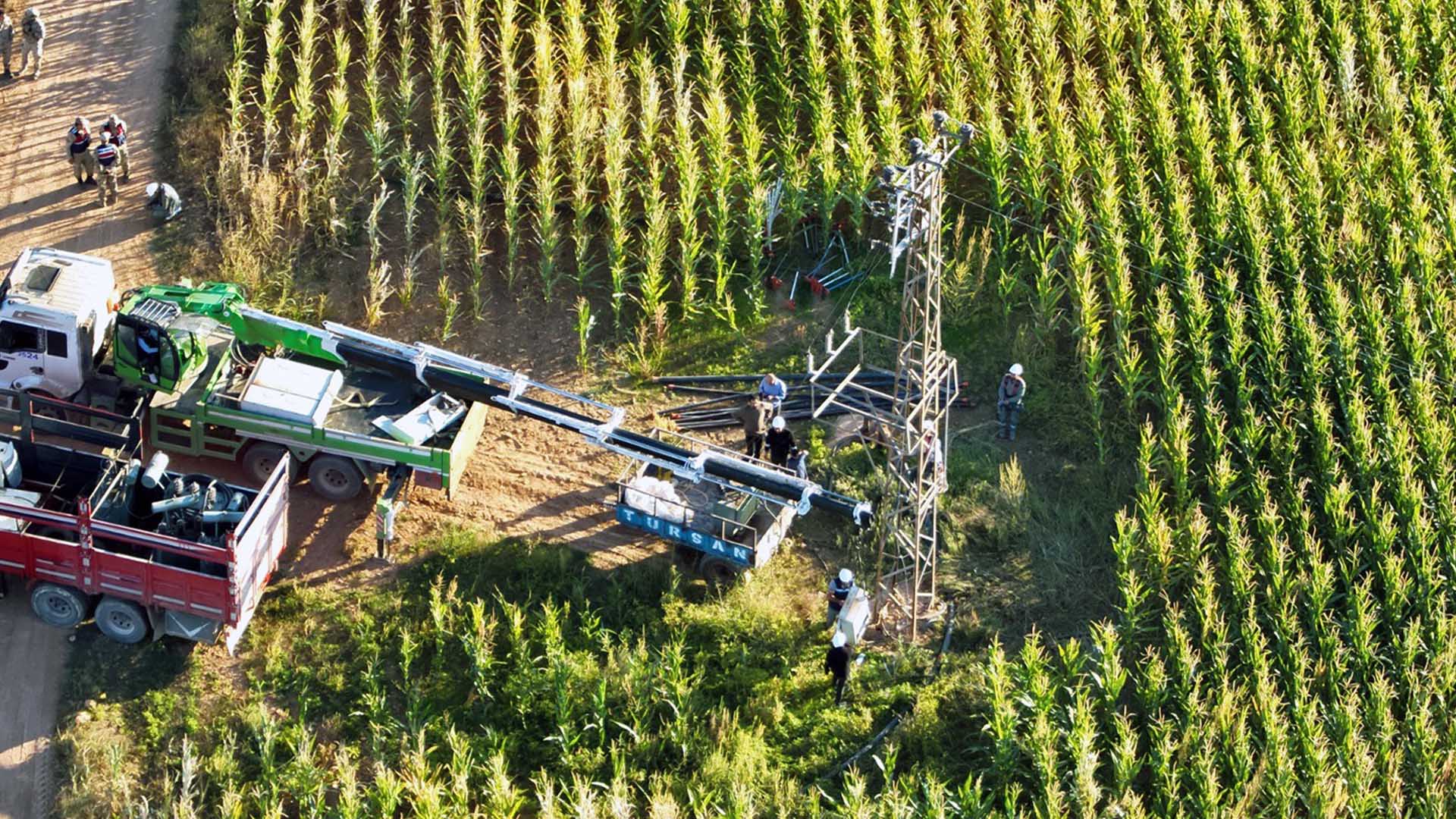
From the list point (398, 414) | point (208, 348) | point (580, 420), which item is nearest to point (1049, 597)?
point (580, 420)

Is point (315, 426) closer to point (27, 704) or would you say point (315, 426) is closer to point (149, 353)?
point (149, 353)

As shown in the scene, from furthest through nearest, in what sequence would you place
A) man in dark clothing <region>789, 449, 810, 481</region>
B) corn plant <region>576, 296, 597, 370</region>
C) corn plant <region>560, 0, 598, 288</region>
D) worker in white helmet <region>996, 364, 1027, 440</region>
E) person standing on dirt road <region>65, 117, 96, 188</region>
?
person standing on dirt road <region>65, 117, 96, 188</region> → corn plant <region>560, 0, 598, 288</region> → corn plant <region>576, 296, 597, 370</region> → worker in white helmet <region>996, 364, 1027, 440</region> → man in dark clothing <region>789, 449, 810, 481</region>

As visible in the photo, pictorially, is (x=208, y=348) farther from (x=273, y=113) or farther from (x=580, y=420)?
(x=273, y=113)

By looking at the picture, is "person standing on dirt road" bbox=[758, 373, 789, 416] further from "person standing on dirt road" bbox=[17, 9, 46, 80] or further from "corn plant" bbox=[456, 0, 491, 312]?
"person standing on dirt road" bbox=[17, 9, 46, 80]

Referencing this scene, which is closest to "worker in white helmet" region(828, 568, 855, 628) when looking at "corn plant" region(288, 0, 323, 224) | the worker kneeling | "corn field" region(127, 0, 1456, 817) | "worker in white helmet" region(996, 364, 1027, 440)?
"corn field" region(127, 0, 1456, 817)

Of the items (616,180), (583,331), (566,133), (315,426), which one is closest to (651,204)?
(616,180)
